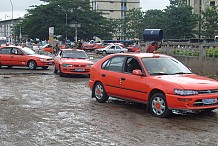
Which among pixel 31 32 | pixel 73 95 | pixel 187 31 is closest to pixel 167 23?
pixel 187 31

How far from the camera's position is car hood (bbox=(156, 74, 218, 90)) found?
8.70 metres

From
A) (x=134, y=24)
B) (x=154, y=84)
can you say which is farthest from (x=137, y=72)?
(x=134, y=24)

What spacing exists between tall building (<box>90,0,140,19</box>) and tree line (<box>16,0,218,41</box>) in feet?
123

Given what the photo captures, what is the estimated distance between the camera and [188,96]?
8.57 meters

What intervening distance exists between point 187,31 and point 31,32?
28.7 meters

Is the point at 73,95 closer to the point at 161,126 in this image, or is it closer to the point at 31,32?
the point at 161,126

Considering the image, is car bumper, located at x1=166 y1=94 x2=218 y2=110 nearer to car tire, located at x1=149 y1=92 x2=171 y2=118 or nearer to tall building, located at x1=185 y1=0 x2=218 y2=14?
car tire, located at x1=149 y1=92 x2=171 y2=118

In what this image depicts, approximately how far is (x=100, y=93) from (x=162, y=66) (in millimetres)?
2087

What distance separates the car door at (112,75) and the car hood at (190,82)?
4.78 feet

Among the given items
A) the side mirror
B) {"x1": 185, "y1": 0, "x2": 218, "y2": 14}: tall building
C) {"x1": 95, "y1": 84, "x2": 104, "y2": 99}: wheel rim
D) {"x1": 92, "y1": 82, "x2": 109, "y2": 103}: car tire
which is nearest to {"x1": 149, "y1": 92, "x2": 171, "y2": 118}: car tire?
the side mirror

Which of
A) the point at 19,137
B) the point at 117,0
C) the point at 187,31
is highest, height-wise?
the point at 117,0

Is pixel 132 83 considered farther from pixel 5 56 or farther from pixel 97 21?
pixel 97 21

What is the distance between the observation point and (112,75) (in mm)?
10633

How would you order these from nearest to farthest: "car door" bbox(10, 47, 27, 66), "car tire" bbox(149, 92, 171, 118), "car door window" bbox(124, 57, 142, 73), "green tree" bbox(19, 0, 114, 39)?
"car tire" bbox(149, 92, 171, 118), "car door window" bbox(124, 57, 142, 73), "car door" bbox(10, 47, 27, 66), "green tree" bbox(19, 0, 114, 39)
